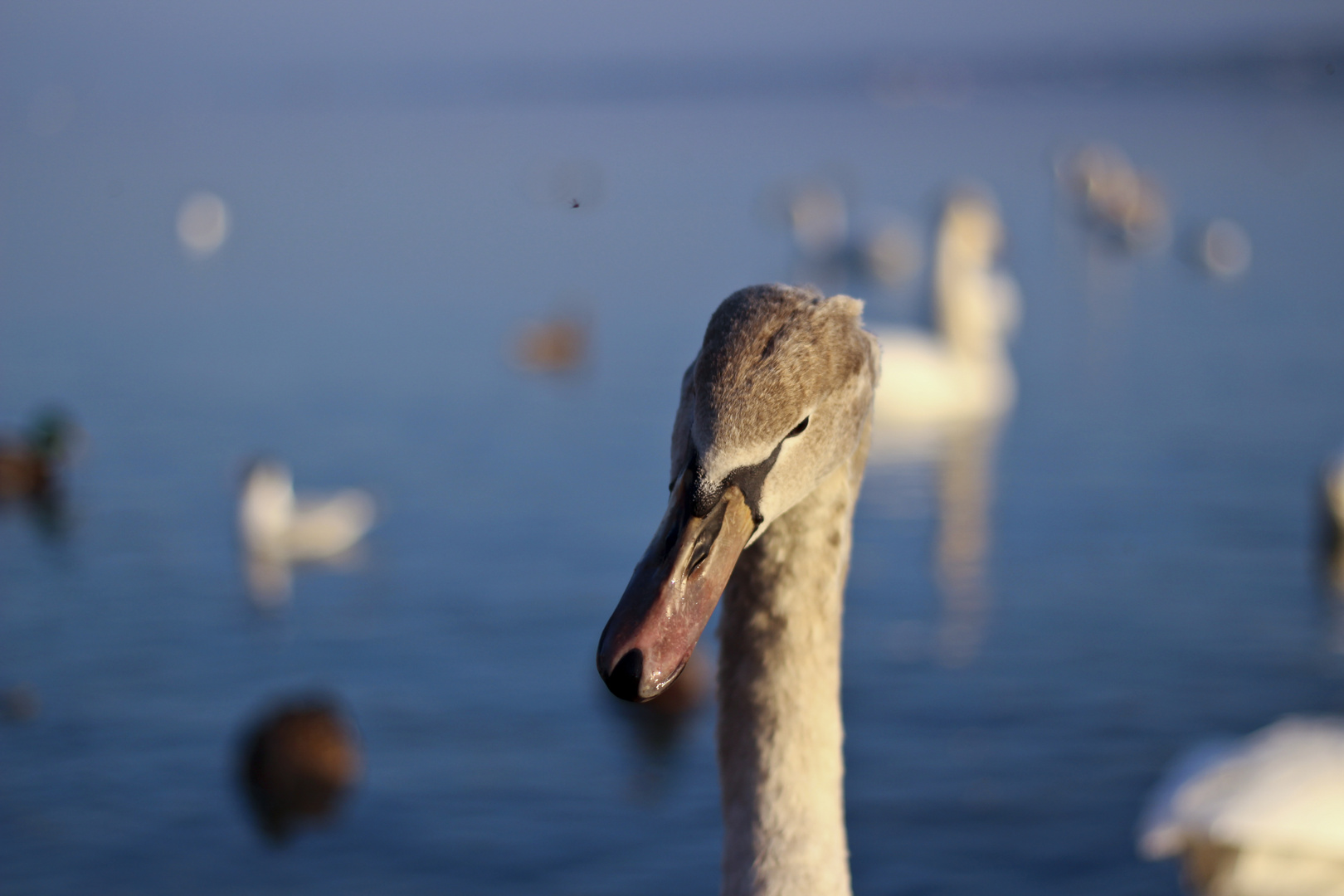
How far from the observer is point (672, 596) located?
2635 millimetres

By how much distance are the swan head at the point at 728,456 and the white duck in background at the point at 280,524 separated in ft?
26.3

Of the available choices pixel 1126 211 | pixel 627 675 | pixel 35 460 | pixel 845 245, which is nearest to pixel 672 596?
pixel 627 675

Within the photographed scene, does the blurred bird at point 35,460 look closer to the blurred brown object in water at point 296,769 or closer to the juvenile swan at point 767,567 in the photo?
the blurred brown object in water at point 296,769

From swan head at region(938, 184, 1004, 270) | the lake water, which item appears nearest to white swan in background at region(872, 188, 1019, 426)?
swan head at region(938, 184, 1004, 270)

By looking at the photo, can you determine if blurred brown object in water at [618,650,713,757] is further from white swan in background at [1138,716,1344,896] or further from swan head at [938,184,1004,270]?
swan head at [938,184,1004,270]

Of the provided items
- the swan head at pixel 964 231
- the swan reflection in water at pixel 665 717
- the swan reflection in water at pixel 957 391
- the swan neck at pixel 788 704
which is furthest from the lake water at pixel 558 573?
the swan neck at pixel 788 704

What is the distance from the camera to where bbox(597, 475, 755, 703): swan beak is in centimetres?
255

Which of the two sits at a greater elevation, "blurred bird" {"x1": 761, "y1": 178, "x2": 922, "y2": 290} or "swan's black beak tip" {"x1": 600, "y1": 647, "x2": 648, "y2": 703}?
"blurred bird" {"x1": 761, "y1": 178, "x2": 922, "y2": 290}

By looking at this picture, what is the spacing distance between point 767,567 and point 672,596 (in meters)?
0.49

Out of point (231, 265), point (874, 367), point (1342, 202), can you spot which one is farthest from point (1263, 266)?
point (874, 367)

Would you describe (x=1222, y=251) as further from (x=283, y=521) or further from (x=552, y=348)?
(x=283, y=521)

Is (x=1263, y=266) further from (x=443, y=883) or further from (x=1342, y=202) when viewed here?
(x=443, y=883)

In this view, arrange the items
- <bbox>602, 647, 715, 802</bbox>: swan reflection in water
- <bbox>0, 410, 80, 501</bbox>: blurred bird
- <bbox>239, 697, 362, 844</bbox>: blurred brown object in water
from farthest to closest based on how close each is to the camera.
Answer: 1. <bbox>0, 410, 80, 501</bbox>: blurred bird
2. <bbox>602, 647, 715, 802</bbox>: swan reflection in water
3. <bbox>239, 697, 362, 844</bbox>: blurred brown object in water

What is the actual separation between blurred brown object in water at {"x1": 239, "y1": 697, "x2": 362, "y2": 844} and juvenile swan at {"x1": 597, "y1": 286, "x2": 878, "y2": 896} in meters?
4.60
